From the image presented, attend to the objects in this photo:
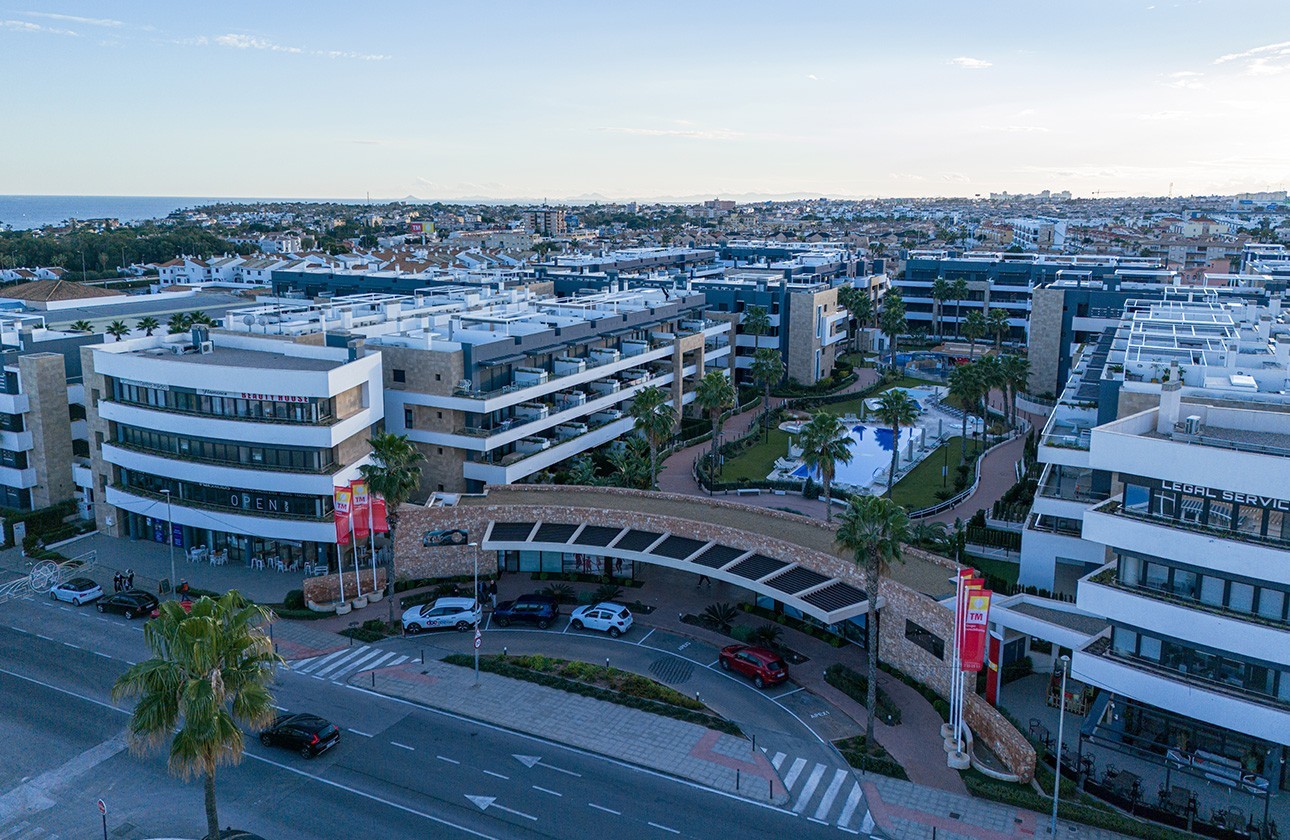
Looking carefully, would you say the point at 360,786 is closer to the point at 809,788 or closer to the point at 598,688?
the point at 598,688

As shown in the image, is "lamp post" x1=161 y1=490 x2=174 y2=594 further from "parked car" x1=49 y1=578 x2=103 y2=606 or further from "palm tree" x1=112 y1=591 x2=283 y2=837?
"palm tree" x1=112 y1=591 x2=283 y2=837

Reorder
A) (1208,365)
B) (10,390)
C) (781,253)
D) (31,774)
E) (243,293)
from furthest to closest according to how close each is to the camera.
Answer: (781,253), (243,293), (10,390), (1208,365), (31,774)

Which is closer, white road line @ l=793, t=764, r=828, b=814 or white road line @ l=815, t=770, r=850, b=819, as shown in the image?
white road line @ l=815, t=770, r=850, b=819

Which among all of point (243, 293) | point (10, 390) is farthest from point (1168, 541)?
point (243, 293)

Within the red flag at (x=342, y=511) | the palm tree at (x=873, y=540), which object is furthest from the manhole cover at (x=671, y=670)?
the red flag at (x=342, y=511)

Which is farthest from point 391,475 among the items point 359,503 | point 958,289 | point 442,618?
point 958,289

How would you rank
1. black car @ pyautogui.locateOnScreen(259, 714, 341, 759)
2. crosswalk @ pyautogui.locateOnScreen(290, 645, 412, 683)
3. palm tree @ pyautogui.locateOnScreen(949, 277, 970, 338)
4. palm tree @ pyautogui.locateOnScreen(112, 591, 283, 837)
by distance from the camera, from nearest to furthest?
palm tree @ pyautogui.locateOnScreen(112, 591, 283, 837), black car @ pyautogui.locateOnScreen(259, 714, 341, 759), crosswalk @ pyautogui.locateOnScreen(290, 645, 412, 683), palm tree @ pyautogui.locateOnScreen(949, 277, 970, 338)

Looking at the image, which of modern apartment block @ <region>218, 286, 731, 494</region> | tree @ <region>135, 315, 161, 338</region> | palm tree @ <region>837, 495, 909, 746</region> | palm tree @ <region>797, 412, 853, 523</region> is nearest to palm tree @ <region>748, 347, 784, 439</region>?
modern apartment block @ <region>218, 286, 731, 494</region>

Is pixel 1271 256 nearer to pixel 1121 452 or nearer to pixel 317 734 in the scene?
pixel 1121 452
